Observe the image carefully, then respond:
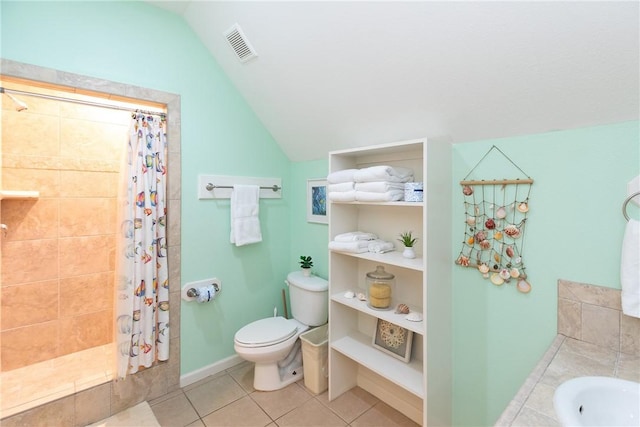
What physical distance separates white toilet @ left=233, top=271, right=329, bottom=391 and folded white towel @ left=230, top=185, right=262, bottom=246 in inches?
19.3

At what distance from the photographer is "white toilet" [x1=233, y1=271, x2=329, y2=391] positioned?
1.99 metres

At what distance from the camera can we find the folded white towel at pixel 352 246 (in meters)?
1.81

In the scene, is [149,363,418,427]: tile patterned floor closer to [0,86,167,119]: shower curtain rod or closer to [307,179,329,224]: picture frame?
[307,179,329,224]: picture frame

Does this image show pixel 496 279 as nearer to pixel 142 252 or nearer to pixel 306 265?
pixel 306 265

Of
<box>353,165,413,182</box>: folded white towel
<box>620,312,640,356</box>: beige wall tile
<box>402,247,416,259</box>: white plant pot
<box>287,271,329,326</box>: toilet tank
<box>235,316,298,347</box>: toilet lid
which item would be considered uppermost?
<box>353,165,413,182</box>: folded white towel

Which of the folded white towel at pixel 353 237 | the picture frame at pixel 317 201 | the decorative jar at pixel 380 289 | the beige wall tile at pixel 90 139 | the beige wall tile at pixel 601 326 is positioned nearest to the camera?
the beige wall tile at pixel 601 326

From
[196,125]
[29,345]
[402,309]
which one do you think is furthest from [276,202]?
[29,345]

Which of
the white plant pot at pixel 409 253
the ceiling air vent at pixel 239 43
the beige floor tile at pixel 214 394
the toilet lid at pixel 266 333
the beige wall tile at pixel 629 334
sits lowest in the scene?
the beige floor tile at pixel 214 394

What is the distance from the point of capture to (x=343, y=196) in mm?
1837

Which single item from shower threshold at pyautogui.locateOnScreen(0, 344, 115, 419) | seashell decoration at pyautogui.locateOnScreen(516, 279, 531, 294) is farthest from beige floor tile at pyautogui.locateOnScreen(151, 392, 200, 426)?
seashell decoration at pyautogui.locateOnScreen(516, 279, 531, 294)

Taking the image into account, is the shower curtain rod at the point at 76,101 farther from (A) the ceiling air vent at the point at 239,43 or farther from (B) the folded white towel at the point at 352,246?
(B) the folded white towel at the point at 352,246

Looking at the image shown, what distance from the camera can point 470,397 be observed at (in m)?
1.65

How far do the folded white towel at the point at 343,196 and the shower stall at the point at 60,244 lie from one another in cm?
113

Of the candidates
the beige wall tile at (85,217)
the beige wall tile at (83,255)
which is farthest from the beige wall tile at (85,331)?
the beige wall tile at (85,217)
